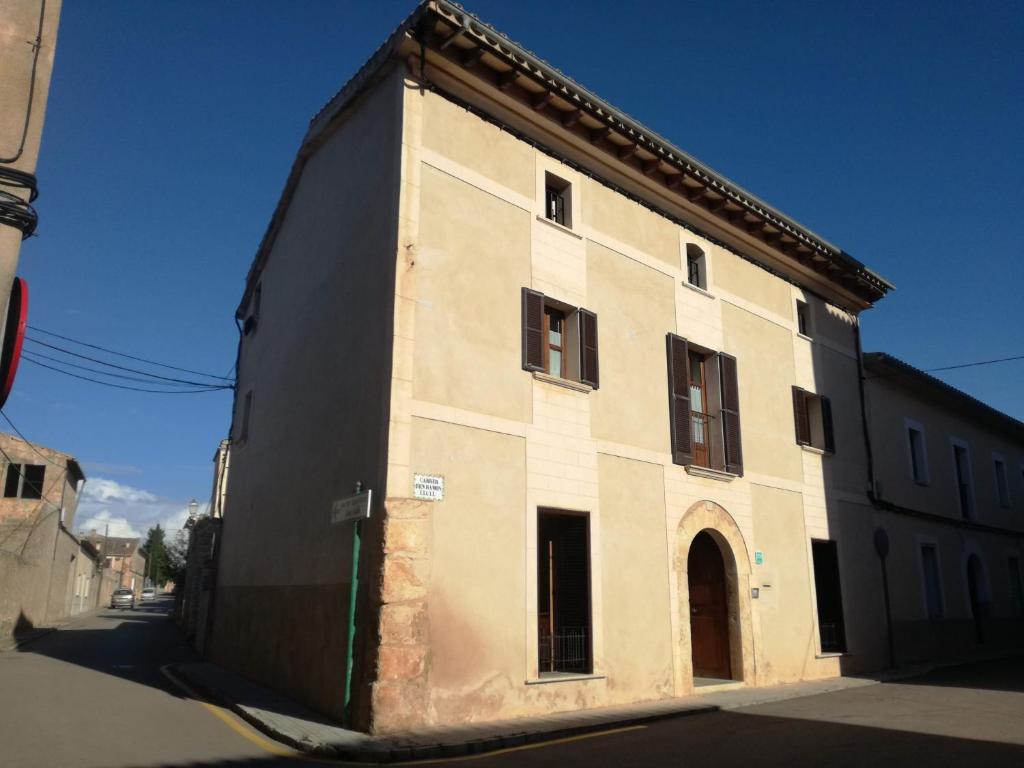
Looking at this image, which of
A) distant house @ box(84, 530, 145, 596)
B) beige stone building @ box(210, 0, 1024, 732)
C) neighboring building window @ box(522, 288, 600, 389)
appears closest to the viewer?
beige stone building @ box(210, 0, 1024, 732)

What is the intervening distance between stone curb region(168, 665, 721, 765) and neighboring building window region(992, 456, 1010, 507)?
2028 centimetres

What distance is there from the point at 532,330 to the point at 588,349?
45.5 inches

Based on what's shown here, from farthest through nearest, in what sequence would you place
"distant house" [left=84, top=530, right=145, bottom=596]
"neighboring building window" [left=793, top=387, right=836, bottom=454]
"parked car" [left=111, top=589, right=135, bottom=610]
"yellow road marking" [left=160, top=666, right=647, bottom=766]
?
"distant house" [left=84, top=530, right=145, bottom=596]
"parked car" [left=111, top=589, right=135, bottom=610]
"neighboring building window" [left=793, top=387, right=836, bottom=454]
"yellow road marking" [left=160, top=666, right=647, bottom=766]

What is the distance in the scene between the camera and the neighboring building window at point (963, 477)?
22.4 meters

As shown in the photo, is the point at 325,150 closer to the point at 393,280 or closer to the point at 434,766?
the point at 393,280

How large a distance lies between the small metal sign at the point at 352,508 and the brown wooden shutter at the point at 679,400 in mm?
5767

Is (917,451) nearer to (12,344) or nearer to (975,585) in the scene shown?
(975,585)

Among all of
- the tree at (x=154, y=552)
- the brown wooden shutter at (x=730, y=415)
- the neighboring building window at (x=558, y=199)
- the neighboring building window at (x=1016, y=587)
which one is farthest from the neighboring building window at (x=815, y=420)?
the tree at (x=154, y=552)

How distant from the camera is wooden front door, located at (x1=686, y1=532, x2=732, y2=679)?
13.6 meters

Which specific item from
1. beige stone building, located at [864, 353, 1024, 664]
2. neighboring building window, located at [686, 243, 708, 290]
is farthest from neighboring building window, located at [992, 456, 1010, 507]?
neighboring building window, located at [686, 243, 708, 290]

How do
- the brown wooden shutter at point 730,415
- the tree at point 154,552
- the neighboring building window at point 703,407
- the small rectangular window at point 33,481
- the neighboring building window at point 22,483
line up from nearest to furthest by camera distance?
the neighboring building window at point 703,407 < the brown wooden shutter at point 730,415 < the neighboring building window at point 22,483 < the small rectangular window at point 33,481 < the tree at point 154,552

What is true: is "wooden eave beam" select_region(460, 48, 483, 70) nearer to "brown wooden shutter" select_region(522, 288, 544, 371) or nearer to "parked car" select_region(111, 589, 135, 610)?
"brown wooden shutter" select_region(522, 288, 544, 371)

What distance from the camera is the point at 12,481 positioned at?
34.2 meters

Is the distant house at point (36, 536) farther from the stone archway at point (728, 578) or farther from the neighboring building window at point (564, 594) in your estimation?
the stone archway at point (728, 578)
